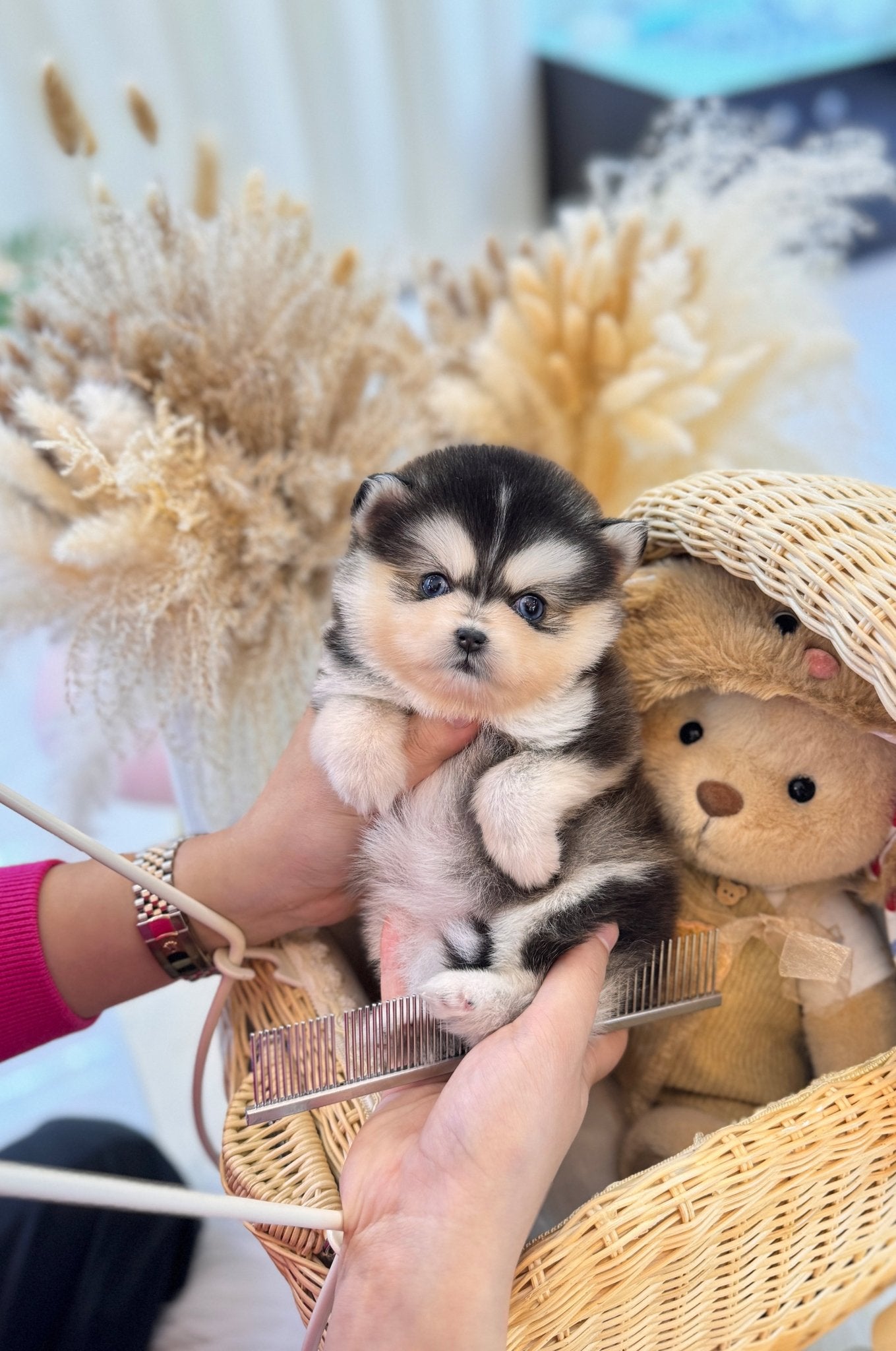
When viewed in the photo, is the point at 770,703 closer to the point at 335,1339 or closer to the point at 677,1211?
the point at 677,1211

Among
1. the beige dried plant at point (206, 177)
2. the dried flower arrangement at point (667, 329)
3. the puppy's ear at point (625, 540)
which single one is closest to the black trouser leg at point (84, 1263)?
the puppy's ear at point (625, 540)

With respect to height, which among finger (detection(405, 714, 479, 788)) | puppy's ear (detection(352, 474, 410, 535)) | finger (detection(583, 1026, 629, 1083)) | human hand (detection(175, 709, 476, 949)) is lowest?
→ finger (detection(583, 1026, 629, 1083))

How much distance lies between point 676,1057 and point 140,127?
1296mm

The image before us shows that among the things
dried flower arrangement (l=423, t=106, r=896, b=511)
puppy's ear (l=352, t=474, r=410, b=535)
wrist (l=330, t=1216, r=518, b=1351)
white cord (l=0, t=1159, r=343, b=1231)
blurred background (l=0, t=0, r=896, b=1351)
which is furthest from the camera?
blurred background (l=0, t=0, r=896, b=1351)

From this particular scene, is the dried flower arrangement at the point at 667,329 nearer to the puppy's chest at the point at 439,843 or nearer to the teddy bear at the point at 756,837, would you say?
the teddy bear at the point at 756,837

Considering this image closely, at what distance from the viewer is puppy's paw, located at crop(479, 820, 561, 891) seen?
858 millimetres

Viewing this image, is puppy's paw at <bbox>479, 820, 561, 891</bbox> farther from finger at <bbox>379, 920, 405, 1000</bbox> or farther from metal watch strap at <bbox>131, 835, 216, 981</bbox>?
metal watch strap at <bbox>131, 835, 216, 981</bbox>

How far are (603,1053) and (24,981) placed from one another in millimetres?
599

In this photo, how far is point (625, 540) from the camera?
2.99 ft

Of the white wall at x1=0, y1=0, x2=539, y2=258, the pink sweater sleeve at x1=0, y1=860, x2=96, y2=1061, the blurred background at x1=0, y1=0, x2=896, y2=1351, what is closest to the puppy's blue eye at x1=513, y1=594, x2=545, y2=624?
the pink sweater sleeve at x1=0, y1=860, x2=96, y2=1061

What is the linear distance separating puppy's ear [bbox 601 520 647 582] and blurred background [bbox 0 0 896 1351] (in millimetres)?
900

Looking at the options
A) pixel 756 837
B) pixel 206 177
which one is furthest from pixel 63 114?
pixel 756 837

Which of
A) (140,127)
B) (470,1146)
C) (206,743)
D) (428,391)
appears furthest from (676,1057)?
(140,127)

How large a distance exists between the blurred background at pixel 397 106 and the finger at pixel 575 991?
3.03ft
